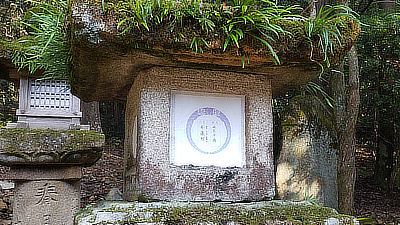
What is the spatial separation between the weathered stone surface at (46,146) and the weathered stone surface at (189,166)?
0.91 meters

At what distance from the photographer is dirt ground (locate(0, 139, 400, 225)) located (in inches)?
250

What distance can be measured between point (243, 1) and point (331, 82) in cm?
291

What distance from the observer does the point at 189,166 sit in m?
2.04

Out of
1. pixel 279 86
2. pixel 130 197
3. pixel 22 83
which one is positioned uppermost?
pixel 22 83

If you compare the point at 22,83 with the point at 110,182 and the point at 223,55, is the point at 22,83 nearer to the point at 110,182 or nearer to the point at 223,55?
the point at 110,182

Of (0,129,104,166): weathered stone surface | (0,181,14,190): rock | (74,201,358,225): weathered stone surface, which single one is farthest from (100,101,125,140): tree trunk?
(74,201,358,225): weathered stone surface

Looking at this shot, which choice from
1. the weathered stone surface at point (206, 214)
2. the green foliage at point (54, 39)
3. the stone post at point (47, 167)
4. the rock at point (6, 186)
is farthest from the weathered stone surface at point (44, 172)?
the rock at point (6, 186)

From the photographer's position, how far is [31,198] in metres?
3.57

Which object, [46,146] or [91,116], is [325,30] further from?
[91,116]

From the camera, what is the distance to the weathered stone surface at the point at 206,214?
5.70ft

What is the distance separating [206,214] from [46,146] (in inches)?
72.4

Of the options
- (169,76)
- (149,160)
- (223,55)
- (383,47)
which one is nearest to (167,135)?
(149,160)

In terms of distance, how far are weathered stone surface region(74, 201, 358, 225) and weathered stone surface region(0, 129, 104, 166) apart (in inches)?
49.5

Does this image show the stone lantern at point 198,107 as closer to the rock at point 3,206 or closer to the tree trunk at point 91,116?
the rock at point 3,206
